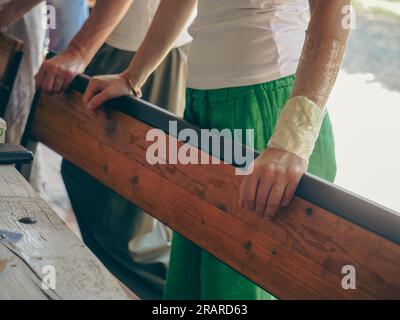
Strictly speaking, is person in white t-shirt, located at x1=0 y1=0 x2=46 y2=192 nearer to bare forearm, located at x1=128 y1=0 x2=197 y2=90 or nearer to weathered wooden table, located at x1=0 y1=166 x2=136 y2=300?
bare forearm, located at x1=128 y1=0 x2=197 y2=90

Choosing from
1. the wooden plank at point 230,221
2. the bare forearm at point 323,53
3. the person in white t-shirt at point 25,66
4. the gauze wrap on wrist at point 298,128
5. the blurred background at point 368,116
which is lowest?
the blurred background at point 368,116

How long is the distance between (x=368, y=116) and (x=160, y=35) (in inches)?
113

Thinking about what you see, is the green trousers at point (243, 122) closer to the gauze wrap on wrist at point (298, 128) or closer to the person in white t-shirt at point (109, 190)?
the gauze wrap on wrist at point (298, 128)

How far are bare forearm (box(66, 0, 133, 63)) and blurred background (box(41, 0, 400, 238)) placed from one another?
3.73ft

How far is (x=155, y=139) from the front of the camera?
1.41m

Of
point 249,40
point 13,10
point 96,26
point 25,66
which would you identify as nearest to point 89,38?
point 96,26

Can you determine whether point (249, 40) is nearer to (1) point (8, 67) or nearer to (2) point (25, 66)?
(1) point (8, 67)

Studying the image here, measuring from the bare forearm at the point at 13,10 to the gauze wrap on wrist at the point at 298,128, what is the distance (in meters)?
1.38

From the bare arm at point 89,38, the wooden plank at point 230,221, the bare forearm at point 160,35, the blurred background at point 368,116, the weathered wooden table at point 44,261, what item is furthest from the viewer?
the blurred background at point 368,116

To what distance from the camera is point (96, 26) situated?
1.87m

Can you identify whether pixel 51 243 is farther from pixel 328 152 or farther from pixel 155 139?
pixel 328 152

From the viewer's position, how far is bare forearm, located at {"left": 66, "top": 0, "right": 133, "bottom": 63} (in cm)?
185

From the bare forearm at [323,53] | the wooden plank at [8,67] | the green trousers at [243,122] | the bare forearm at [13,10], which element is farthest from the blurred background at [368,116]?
the bare forearm at [323,53]

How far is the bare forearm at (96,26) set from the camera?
6.08ft
